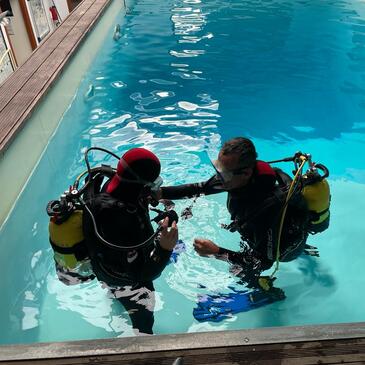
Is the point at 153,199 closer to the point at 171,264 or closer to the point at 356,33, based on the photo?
the point at 171,264

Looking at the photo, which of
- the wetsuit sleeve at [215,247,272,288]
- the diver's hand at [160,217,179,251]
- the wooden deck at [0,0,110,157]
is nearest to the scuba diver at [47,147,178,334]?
the diver's hand at [160,217,179,251]

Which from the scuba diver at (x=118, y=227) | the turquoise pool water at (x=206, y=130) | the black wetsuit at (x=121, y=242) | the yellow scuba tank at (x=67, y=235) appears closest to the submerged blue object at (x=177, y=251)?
the turquoise pool water at (x=206, y=130)

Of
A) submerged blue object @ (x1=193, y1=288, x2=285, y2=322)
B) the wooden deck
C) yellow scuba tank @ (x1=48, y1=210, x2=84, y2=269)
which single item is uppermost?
yellow scuba tank @ (x1=48, y1=210, x2=84, y2=269)

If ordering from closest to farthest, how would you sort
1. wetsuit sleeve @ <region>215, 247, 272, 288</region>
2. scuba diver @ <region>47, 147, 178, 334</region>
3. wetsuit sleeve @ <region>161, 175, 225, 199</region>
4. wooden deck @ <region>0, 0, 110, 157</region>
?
scuba diver @ <region>47, 147, 178, 334</region> → wetsuit sleeve @ <region>215, 247, 272, 288</region> → wetsuit sleeve @ <region>161, 175, 225, 199</region> → wooden deck @ <region>0, 0, 110, 157</region>

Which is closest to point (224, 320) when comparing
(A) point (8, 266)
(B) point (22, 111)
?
(A) point (8, 266)

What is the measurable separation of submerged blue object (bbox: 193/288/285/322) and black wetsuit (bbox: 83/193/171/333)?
105cm

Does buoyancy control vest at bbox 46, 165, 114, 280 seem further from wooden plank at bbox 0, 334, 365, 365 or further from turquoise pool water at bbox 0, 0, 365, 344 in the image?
turquoise pool water at bbox 0, 0, 365, 344

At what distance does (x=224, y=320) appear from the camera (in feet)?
10.6

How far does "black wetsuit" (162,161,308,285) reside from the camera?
8.22 ft

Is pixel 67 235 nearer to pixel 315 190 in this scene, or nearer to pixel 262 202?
pixel 262 202

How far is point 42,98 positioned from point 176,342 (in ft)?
12.7

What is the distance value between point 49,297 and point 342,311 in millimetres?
2685

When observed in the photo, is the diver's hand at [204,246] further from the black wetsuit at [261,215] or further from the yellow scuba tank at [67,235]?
the yellow scuba tank at [67,235]

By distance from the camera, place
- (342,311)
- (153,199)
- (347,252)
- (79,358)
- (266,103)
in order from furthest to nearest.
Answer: (266,103), (347,252), (342,311), (153,199), (79,358)
